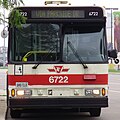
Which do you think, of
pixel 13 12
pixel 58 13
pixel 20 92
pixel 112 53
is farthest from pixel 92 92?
pixel 13 12

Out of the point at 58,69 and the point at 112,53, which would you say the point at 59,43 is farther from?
the point at 112,53

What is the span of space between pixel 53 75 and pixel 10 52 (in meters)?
1.17

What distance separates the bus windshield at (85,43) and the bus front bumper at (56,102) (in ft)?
3.13

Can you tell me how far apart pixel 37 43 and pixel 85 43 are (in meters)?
1.16

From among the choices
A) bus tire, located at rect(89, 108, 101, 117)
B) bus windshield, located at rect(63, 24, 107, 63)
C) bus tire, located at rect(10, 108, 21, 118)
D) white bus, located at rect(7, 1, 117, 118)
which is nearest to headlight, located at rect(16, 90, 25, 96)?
white bus, located at rect(7, 1, 117, 118)

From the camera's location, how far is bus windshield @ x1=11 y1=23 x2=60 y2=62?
10.0 meters

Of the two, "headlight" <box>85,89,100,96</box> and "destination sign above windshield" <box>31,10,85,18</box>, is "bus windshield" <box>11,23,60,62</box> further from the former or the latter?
"headlight" <box>85,89,100,96</box>

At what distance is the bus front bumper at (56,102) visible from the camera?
9930 mm

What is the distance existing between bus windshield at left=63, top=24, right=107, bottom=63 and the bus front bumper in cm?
95

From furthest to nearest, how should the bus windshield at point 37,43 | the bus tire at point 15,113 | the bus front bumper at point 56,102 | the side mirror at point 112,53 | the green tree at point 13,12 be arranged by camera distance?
1. the bus tire at point 15,113
2. the side mirror at point 112,53
3. the bus windshield at point 37,43
4. the bus front bumper at point 56,102
5. the green tree at point 13,12

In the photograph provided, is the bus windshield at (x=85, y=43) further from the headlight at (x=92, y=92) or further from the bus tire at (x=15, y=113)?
the bus tire at (x=15, y=113)

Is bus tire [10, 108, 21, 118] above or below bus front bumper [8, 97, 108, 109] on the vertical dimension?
below

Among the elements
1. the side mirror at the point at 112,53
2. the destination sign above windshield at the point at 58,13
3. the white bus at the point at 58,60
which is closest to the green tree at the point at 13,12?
the white bus at the point at 58,60

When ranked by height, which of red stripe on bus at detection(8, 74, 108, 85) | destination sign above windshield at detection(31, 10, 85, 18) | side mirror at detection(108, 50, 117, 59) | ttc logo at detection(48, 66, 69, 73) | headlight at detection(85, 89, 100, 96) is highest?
destination sign above windshield at detection(31, 10, 85, 18)
